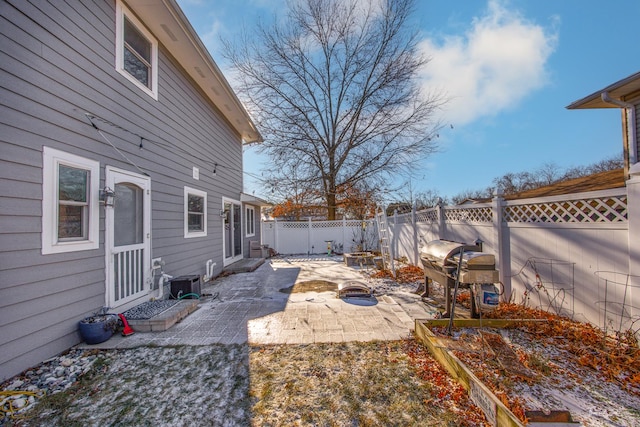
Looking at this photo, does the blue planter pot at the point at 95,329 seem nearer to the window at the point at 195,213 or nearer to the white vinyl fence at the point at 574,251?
the window at the point at 195,213

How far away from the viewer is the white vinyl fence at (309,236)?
1217 centimetres

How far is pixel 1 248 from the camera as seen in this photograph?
90.4 inches

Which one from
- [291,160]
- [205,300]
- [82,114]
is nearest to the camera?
[82,114]

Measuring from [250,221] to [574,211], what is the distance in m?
9.32

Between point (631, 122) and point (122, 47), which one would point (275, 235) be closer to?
point (122, 47)

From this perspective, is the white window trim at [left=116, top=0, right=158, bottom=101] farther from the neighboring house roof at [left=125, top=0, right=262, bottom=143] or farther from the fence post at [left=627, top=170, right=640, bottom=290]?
the fence post at [left=627, top=170, right=640, bottom=290]

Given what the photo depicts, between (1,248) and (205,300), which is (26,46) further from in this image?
(205,300)

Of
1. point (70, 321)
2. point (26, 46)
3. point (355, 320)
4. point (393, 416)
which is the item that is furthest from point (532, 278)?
point (26, 46)

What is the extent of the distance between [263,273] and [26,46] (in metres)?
5.95

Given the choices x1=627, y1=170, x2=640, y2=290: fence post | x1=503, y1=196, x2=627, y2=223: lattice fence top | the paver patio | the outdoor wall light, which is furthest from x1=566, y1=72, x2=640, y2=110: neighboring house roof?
the outdoor wall light

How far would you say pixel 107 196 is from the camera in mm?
3406

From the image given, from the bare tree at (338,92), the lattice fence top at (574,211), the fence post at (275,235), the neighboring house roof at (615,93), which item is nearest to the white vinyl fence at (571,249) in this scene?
the lattice fence top at (574,211)

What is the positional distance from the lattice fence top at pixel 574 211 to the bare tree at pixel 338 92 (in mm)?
9944

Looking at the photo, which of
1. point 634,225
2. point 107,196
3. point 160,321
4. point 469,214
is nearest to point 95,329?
point 160,321
